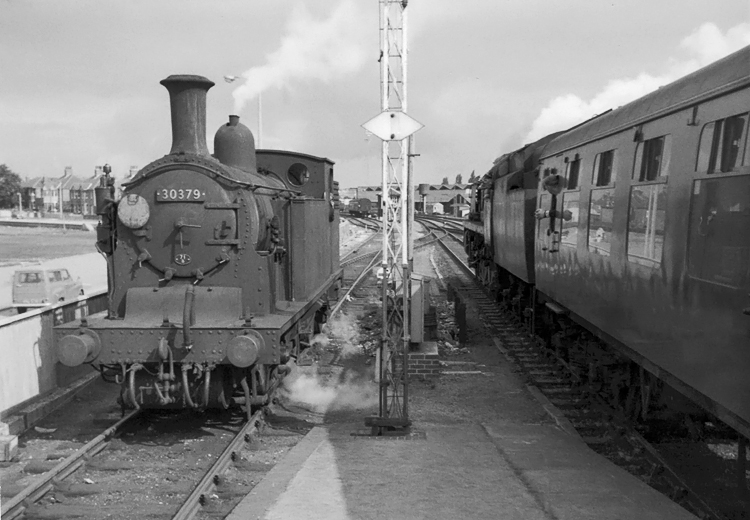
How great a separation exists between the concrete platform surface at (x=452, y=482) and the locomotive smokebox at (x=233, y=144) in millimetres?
3745

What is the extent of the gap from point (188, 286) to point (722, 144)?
5.18m

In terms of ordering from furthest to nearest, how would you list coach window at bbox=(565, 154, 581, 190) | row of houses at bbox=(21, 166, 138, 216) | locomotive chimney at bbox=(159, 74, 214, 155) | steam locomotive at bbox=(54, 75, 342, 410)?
row of houses at bbox=(21, 166, 138, 216) < coach window at bbox=(565, 154, 581, 190) < locomotive chimney at bbox=(159, 74, 214, 155) < steam locomotive at bbox=(54, 75, 342, 410)

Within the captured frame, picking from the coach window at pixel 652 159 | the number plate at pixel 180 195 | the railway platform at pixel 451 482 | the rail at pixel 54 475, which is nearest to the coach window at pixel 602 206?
the coach window at pixel 652 159

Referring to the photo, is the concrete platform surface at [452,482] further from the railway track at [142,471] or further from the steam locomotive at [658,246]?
the steam locomotive at [658,246]

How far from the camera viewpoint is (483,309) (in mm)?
15422

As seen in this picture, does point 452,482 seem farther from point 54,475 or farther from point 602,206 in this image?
point 602,206

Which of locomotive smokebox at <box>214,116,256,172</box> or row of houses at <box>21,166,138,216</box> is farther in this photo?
row of houses at <box>21,166,138,216</box>

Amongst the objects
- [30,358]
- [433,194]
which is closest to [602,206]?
[30,358]

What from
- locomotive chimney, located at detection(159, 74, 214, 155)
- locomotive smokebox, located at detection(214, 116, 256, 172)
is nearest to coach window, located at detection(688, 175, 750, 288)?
locomotive chimney, located at detection(159, 74, 214, 155)

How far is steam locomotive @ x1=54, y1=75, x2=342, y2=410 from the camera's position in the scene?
6855 mm

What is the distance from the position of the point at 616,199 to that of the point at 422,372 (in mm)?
4306

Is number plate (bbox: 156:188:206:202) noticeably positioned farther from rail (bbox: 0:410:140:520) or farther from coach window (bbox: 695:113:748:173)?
coach window (bbox: 695:113:748:173)

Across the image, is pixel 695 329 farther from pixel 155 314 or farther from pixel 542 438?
pixel 155 314

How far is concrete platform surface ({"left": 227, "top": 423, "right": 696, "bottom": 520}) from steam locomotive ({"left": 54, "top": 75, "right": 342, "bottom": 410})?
1.20 m
